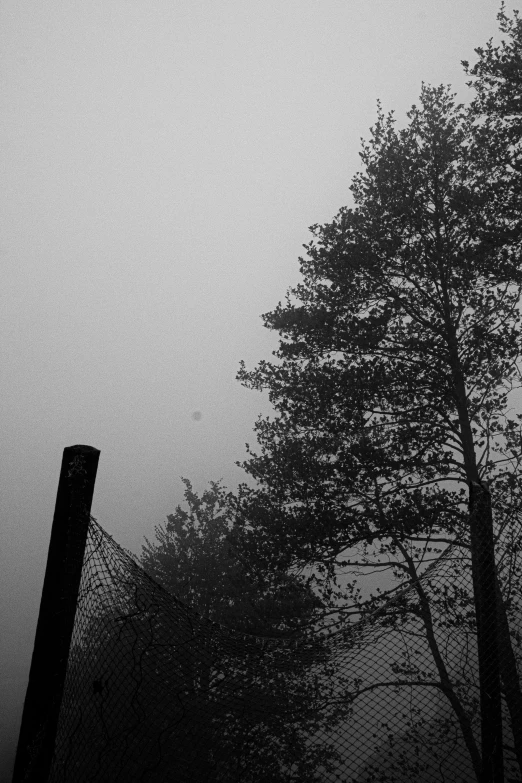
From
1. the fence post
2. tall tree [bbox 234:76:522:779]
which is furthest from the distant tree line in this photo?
the fence post

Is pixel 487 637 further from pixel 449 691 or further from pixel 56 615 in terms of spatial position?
pixel 449 691

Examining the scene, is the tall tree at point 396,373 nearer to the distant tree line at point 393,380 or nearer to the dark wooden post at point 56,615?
the distant tree line at point 393,380

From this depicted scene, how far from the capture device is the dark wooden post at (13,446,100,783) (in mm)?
3227

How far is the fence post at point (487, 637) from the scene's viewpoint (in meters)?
3.96

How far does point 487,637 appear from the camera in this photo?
416 centimetres

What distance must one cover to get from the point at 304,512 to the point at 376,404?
2216 millimetres

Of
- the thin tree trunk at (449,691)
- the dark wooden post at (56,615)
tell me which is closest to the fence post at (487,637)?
the thin tree trunk at (449,691)

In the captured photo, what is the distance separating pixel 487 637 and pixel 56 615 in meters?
3.39

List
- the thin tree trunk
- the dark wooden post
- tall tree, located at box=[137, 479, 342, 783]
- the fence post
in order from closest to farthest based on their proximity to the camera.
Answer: the dark wooden post, the fence post, tall tree, located at box=[137, 479, 342, 783], the thin tree trunk

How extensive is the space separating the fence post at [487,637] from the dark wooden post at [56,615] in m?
3.22

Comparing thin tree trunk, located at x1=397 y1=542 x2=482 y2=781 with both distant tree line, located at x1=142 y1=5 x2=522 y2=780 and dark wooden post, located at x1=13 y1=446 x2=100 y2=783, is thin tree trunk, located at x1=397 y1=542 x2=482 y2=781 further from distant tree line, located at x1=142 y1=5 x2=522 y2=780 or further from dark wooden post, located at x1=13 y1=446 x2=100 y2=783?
dark wooden post, located at x1=13 y1=446 x2=100 y2=783

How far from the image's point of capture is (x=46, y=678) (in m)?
3.35

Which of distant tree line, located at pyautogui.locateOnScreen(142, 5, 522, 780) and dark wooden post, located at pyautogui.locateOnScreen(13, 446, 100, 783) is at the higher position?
distant tree line, located at pyautogui.locateOnScreen(142, 5, 522, 780)

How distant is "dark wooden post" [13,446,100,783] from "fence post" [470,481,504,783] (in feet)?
10.6
